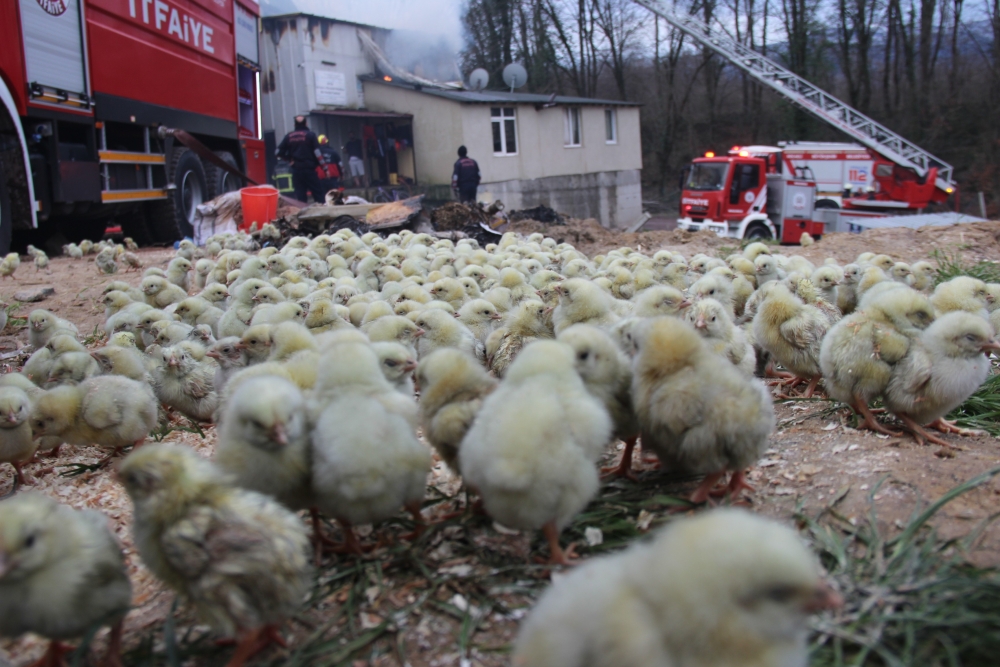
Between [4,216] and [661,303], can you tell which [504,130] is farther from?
[661,303]

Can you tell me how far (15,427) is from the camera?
4477mm

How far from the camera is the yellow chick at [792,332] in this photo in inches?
199

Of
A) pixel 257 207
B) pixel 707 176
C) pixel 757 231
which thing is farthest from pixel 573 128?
pixel 257 207

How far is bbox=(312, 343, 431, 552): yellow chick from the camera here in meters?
2.70

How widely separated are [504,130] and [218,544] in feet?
93.5

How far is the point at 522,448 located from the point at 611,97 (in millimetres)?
47637

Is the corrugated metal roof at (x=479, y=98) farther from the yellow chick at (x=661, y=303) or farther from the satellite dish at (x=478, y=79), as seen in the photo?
the yellow chick at (x=661, y=303)

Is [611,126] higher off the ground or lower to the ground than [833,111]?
higher

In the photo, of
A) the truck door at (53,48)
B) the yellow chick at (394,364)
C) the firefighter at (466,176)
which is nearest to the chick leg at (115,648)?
the yellow chick at (394,364)

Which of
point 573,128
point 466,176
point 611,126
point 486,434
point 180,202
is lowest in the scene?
point 486,434

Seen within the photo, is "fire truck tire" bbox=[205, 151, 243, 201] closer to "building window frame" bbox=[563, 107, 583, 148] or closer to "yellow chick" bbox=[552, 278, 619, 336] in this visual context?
"yellow chick" bbox=[552, 278, 619, 336]

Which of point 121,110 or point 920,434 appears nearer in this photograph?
point 920,434

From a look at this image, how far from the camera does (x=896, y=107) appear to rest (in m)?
34.5

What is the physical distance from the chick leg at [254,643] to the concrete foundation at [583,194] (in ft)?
82.9
